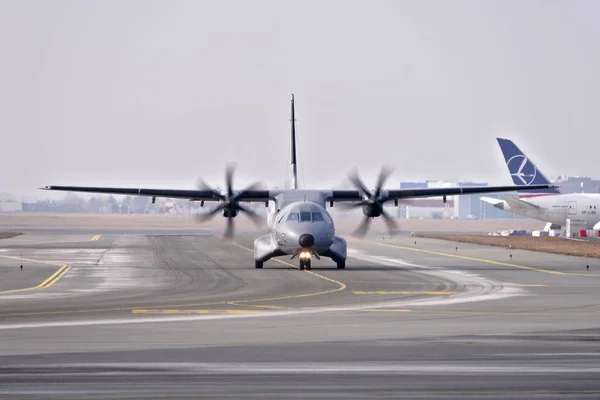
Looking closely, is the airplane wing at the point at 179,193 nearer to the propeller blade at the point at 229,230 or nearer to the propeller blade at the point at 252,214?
the propeller blade at the point at 252,214

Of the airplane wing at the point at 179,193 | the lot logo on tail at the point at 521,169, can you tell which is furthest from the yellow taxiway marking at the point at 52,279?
the lot logo on tail at the point at 521,169

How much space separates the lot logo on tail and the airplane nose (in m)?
58.8

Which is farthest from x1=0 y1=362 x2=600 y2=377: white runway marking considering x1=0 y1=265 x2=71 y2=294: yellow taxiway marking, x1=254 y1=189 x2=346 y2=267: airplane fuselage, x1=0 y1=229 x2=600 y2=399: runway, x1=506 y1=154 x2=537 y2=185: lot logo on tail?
x1=506 y1=154 x2=537 y2=185: lot logo on tail

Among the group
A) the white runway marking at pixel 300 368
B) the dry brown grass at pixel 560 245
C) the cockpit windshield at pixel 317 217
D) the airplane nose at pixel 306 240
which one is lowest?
the dry brown grass at pixel 560 245

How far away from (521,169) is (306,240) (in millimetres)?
59613

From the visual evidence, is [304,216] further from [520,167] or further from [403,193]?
[520,167]

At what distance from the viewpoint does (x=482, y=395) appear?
14.4 metres

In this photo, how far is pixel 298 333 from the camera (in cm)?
2311

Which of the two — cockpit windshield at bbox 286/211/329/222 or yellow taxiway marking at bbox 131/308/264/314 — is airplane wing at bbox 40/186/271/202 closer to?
cockpit windshield at bbox 286/211/329/222

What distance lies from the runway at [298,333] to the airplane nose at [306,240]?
133cm

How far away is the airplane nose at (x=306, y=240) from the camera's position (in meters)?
46.2

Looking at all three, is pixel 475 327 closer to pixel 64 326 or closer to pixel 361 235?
pixel 64 326

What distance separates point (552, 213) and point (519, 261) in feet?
142

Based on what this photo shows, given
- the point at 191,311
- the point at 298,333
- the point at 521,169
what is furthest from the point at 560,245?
the point at 298,333
